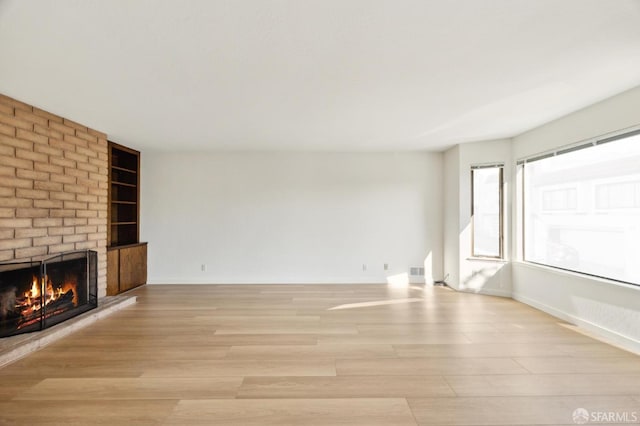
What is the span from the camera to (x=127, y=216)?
217 inches

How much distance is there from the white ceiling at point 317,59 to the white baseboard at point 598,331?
2.37 metres

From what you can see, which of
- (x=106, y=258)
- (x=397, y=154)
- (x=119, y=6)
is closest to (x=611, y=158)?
(x=397, y=154)

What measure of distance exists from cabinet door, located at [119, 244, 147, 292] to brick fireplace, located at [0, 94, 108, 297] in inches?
20.4

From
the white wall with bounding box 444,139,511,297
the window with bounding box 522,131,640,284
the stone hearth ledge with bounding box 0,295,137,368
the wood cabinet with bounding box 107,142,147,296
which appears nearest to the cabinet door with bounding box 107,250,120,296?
the wood cabinet with bounding box 107,142,147,296

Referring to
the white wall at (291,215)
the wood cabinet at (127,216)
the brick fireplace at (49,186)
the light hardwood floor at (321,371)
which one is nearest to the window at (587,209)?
the light hardwood floor at (321,371)

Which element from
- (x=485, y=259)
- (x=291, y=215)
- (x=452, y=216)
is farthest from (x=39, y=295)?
(x=485, y=259)

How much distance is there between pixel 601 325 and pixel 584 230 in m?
1.07

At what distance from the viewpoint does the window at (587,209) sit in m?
3.10

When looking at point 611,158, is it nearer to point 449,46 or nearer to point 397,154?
point 449,46

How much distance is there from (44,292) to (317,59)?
351 cm

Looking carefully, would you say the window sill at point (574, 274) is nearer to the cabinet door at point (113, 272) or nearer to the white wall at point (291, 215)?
the white wall at point (291, 215)

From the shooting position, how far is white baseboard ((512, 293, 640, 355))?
293 centimetres

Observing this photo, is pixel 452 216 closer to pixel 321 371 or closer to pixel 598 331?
pixel 598 331

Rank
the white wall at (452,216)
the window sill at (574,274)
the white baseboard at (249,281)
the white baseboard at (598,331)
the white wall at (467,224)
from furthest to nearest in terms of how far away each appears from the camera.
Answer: the white baseboard at (249,281)
the white wall at (452,216)
the white wall at (467,224)
the window sill at (574,274)
the white baseboard at (598,331)
